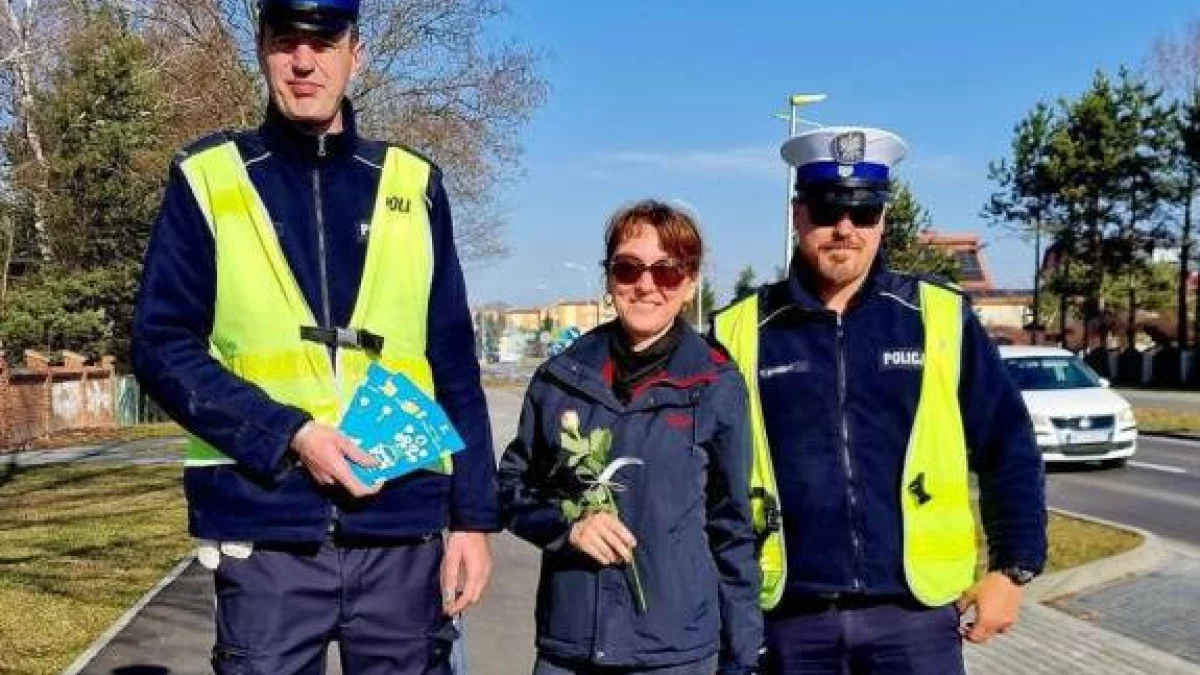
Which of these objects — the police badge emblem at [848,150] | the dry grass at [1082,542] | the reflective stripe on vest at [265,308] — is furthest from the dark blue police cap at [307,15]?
the dry grass at [1082,542]

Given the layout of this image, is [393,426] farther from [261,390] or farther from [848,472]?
[848,472]

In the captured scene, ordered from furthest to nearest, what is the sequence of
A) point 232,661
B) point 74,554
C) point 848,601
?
1. point 74,554
2. point 848,601
3. point 232,661

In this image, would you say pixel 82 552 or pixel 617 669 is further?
pixel 82 552

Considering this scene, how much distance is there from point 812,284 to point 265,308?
1452 millimetres

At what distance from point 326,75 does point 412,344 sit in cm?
58

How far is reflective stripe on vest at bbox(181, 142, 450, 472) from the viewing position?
239 cm

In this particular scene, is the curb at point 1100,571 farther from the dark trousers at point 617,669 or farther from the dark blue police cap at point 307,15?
the dark blue police cap at point 307,15

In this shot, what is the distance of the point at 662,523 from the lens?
9.23 ft

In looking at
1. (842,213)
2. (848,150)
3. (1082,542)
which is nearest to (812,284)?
(842,213)

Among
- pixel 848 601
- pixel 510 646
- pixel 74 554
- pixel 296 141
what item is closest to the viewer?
pixel 296 141

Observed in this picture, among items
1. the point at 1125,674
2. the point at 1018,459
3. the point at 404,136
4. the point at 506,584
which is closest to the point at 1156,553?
the point at 1125,674

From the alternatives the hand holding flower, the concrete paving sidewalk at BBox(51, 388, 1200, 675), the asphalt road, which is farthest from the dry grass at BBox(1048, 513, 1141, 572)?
the hand holding flower

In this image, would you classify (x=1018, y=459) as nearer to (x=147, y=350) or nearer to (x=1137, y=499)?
(x=147, y=350)

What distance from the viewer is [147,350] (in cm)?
236
